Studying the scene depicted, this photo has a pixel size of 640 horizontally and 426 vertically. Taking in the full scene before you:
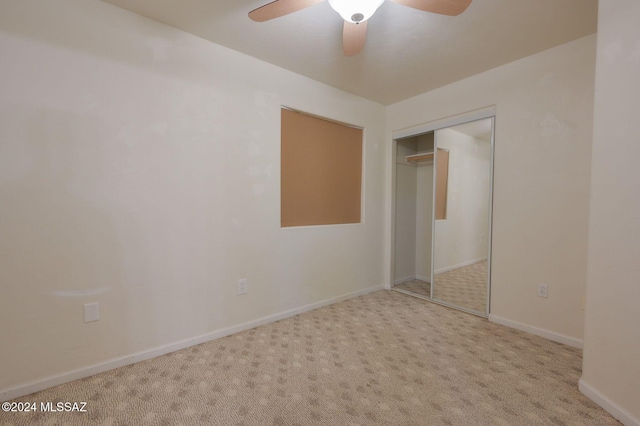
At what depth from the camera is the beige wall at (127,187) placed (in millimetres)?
1593

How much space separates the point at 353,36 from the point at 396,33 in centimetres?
55

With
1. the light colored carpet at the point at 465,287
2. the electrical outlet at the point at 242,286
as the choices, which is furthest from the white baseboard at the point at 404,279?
the electrical outlet at the point at 242,286

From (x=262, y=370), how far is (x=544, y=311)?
7.89 ft

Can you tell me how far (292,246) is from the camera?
9.16 ft

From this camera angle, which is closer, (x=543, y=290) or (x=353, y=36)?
(x=353, y=36)

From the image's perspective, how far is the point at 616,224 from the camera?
144 centimetres

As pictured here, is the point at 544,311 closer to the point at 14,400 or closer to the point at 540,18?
the point at 540,18

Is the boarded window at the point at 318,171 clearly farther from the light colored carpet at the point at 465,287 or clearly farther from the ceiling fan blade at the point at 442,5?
the ceiling fan blade at the point at 442,5

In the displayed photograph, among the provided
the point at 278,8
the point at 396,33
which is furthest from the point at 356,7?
the point at 396,33

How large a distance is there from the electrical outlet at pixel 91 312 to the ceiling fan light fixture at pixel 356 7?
93.2 inches

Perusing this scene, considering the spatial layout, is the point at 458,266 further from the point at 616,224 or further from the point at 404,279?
the point at 616,224

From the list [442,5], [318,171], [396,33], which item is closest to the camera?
[442,5]

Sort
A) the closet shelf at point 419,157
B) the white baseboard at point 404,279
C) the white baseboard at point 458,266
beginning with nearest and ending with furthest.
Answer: the white baseboard at point 458,266
the closet shelf at point 419,157
the white baseboard at point 404,279

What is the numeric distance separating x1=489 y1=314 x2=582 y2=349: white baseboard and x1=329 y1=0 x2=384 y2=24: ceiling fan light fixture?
2.81m
